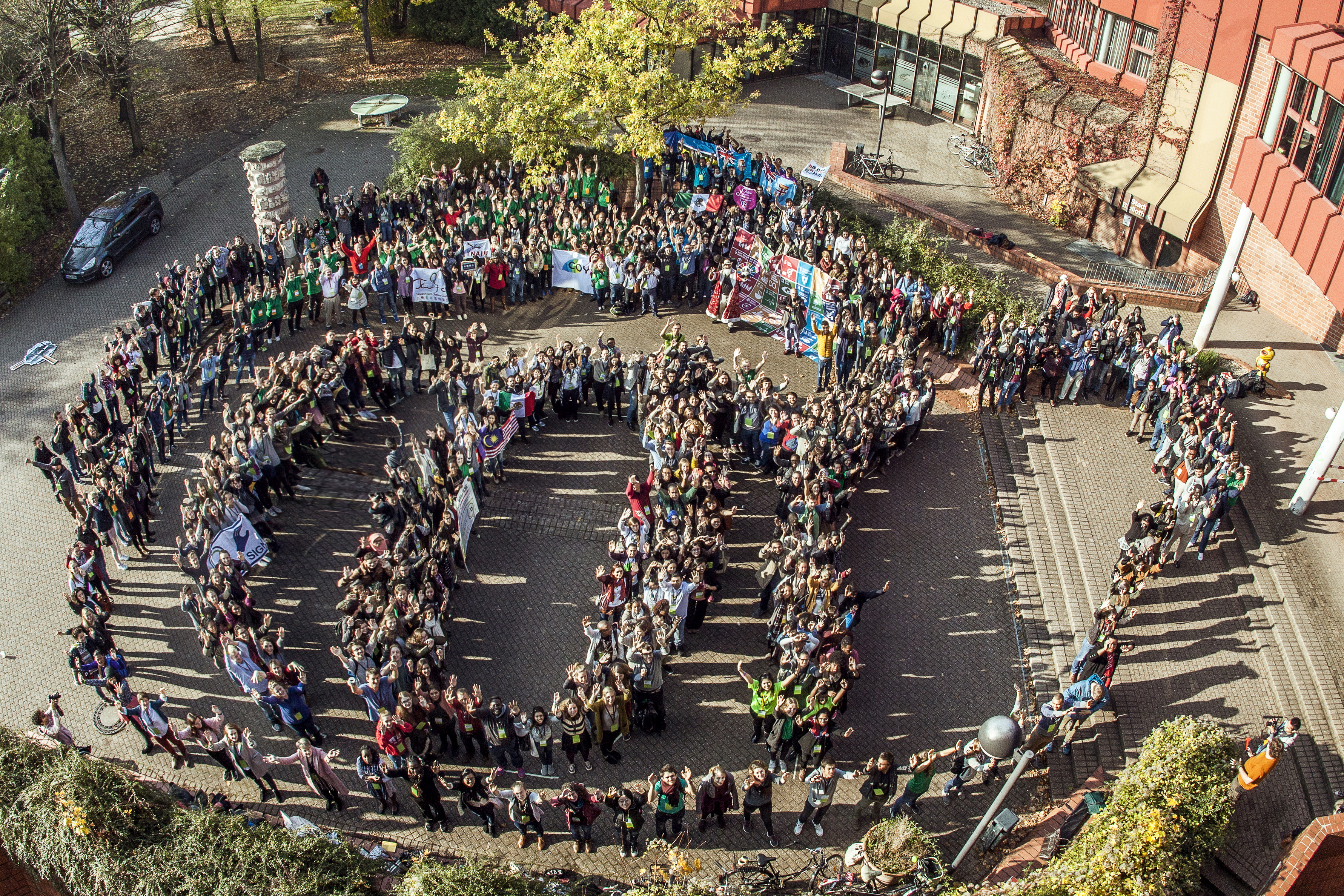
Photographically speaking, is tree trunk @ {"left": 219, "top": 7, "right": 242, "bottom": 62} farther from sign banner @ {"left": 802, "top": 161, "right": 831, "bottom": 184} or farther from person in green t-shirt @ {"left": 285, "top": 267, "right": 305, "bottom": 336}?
sign banner @ {"left": 802, "top": 161, "right": 831, "bottom": 184}

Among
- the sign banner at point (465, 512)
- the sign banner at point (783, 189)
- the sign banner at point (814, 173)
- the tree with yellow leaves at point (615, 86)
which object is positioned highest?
the tree with yellow leaves at point (615, 86)

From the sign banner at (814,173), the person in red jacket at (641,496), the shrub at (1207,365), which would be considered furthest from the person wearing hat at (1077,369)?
the person in red jacket at (641,496)

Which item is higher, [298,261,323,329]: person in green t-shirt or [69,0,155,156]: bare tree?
[69,0,155,156]: bare tree

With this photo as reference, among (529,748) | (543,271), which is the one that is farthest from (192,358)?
(529,748)

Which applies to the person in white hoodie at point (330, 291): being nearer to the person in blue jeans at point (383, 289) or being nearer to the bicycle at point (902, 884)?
the person in blue jeans at point (383, 289)

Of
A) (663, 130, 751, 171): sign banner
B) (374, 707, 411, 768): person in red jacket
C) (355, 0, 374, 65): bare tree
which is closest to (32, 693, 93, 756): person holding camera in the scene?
(374, 707, 411, 768): person in red jacket

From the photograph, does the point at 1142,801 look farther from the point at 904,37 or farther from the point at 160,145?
the point at 160,145

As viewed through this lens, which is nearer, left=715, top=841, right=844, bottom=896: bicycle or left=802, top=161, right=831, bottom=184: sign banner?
left=715, top=841, right=844, bottom=896: bicycle
